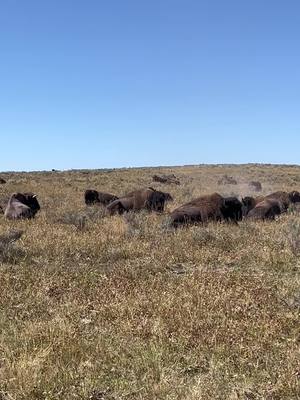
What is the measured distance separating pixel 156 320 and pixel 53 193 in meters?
22.8

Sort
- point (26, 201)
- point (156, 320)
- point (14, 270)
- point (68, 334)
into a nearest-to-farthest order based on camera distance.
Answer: point (68, 334) < point (156, 320) < point (14, 270) < point (26, 201)

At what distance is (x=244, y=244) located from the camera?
36.3 ft

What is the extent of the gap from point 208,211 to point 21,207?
19.9 feet

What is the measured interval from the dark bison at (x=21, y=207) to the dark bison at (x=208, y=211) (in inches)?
191

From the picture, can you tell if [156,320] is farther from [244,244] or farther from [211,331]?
[244,244]

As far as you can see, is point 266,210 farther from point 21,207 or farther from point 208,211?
point 21,207

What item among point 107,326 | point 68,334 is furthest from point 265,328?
point 68,334

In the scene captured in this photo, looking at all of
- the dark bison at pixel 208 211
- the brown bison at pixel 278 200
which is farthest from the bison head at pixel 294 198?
the dark bison at pixel 208 211

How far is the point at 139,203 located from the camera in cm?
1850

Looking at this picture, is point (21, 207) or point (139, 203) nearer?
point (21, 207)

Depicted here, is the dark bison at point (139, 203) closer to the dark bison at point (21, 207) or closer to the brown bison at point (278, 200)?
the dark bison at point (21, 207)

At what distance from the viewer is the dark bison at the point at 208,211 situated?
14.0 m

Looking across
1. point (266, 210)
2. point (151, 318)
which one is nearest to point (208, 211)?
point (266, 210)

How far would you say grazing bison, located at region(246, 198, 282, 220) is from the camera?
15336mm
